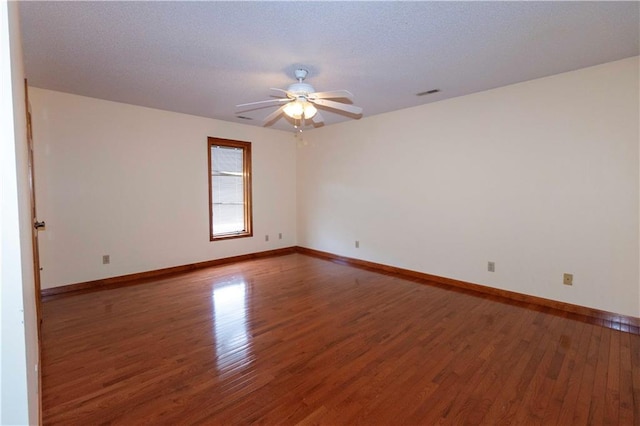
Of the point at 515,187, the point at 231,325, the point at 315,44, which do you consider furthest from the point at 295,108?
the point at 515,187

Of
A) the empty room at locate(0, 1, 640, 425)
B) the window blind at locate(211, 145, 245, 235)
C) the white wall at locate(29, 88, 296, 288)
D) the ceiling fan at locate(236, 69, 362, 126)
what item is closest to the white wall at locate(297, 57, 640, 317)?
the empty room at locate(0, 1, 640, 425)

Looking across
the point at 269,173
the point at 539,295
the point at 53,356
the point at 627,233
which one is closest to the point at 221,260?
the point at 269,173

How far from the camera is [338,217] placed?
556cm

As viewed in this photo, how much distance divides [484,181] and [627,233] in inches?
53.8

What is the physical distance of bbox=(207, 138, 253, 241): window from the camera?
517 centimetres

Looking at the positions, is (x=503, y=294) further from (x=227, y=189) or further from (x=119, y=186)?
(x=119, y=186)

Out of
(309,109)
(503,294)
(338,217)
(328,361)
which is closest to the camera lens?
(328,361)

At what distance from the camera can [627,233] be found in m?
2.91

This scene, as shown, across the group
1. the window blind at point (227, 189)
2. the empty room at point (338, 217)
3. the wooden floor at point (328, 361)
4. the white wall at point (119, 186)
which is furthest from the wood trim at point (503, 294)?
the white wall at point (119, 186)

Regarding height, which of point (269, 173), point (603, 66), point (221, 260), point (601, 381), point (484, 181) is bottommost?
point (601, 381)

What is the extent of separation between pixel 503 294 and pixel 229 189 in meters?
Result: 4.36

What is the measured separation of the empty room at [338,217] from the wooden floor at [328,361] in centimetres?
2

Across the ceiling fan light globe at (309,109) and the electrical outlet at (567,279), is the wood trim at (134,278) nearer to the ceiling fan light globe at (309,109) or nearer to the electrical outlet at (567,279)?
the ceiling fan light globe at (309,109)

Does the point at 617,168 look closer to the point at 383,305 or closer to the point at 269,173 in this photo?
the point at 383,305
